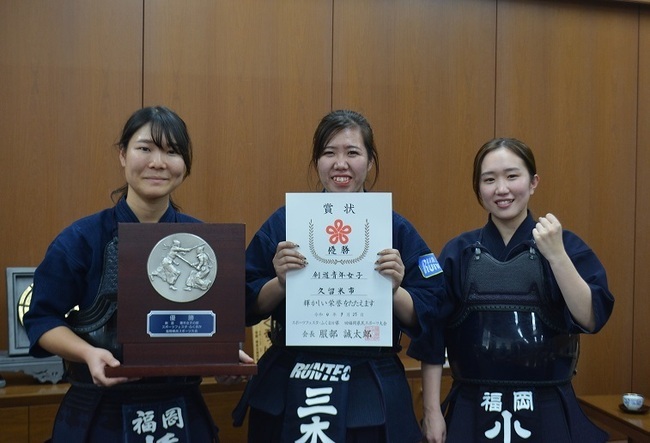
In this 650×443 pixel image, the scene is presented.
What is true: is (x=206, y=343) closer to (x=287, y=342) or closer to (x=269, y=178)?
(x=287, y=342)

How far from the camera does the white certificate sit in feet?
5.81

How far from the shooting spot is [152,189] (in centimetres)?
175

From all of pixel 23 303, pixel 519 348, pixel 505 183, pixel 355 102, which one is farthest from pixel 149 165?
pixel 355 102

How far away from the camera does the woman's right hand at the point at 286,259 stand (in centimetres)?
175

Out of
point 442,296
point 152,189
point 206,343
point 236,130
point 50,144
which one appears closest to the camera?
point 206,343

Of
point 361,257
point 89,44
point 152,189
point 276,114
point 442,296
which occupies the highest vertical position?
point 89,44

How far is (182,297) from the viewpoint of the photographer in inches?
63.1

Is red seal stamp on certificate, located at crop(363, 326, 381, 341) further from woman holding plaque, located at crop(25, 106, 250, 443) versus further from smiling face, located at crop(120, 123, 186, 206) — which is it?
smiling face, located at crop(120, 123, 186, 206)

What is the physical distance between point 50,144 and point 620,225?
138 inches

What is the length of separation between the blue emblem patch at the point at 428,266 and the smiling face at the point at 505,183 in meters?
0.33

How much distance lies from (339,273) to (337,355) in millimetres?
249

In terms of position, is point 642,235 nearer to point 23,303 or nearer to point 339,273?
point 339,273

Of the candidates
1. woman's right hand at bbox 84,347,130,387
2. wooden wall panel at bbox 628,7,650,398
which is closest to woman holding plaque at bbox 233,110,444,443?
woman's right hand at bbox 84,347,130,387

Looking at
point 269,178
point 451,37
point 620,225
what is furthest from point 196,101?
point 620,225
